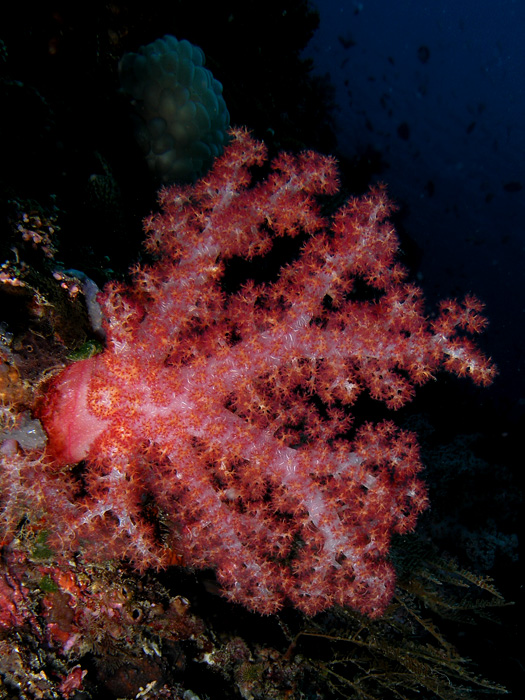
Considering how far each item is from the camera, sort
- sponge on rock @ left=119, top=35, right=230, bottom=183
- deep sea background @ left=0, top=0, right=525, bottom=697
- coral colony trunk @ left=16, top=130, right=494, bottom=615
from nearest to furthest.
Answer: coral colony trunk @ left=16, top=130, right=494, bottom=615 → deep sea background @ left=0, top=0, right=525, bottom=697 → sponge on rock @ left=119, top=35, right=230, bottom=183

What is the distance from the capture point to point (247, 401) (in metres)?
2.80

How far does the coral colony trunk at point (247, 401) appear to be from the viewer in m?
2.69

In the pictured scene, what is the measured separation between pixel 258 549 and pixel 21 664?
1609 mm

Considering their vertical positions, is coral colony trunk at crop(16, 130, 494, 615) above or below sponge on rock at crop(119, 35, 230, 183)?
below

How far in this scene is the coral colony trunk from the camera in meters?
2.69

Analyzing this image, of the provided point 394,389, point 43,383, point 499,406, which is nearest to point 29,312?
point 43,383

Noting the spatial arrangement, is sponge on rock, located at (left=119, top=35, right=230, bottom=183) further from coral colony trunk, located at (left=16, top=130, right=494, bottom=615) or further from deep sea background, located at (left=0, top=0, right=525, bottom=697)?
coral colony trunk, located at (left=16, top=130, right=494, bottom=615)

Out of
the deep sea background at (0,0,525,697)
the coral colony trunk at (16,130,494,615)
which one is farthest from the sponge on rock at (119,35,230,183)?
the coral colony trunk at (16,130,494,615)

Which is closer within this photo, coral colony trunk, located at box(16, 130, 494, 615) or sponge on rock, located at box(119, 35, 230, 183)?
coral colony trunk, located at box(16, 130, 494, 615)

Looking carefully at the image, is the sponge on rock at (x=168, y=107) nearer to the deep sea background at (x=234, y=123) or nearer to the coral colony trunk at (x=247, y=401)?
the deep sea background at (x=234, y=123)

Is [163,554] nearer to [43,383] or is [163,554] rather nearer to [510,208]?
[43,383]

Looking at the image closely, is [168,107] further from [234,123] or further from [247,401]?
[247,401]

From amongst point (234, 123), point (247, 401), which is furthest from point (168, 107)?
point (247, 401)

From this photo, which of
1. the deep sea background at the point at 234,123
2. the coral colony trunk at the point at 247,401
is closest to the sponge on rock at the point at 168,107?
the deep sea background at the point at 234,123
